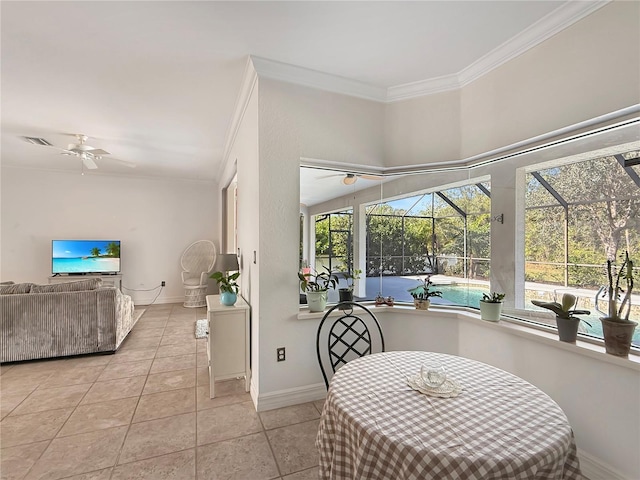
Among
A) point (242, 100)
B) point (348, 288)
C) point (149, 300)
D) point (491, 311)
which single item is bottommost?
point (149, 300)

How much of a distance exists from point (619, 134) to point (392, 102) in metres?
1.66

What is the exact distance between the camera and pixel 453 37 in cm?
201

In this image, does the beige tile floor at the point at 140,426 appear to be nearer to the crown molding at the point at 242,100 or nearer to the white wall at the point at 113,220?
the crown molding at the point at 242,100

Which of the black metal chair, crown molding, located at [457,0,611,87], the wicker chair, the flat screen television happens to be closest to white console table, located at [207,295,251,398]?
the black metal chair

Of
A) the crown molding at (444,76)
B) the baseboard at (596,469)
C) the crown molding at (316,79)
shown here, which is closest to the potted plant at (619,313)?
the baseboard at (596,469)

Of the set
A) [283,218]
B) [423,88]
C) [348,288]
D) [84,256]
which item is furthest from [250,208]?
[84,256]

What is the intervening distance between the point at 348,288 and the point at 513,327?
4.42 feet

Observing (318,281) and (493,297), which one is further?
(318,281)

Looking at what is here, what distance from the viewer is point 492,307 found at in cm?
227

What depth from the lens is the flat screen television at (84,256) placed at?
5.48 metres

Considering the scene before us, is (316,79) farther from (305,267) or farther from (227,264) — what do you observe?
(227,264)

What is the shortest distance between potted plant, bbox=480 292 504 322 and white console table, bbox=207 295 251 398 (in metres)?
1.96

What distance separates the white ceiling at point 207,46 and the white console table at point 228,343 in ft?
6.67

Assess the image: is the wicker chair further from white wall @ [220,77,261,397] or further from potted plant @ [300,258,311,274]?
potted plant @ [300,258,311,274]
